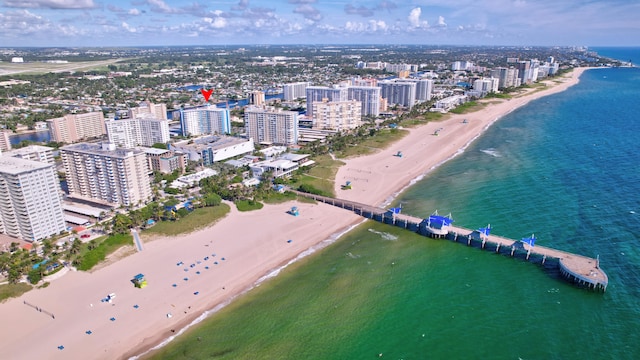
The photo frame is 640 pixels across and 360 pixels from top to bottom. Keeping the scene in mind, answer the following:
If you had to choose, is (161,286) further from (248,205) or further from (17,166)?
(17,166)

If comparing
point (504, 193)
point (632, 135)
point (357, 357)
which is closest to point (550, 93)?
point (632, 135)

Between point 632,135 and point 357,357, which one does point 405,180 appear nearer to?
point 357,357

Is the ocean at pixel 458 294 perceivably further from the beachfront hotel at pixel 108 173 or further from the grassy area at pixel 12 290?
the beachfront hotel at pixel 108 173

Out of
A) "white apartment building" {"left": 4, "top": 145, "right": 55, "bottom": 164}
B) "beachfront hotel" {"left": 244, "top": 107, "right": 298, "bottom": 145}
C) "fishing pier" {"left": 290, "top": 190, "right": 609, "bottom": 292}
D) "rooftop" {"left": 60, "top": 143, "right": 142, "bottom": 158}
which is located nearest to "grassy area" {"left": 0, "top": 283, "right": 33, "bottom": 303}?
"rooftop" {"left": 60, "top": 143, "right": 142, "bottom": 158}

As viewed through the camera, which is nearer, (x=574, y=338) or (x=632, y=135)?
(x=574, y=338)

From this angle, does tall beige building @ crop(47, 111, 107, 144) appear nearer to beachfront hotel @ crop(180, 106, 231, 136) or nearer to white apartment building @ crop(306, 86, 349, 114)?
beachfront hotel @ crop(180, 106, 231, 136)

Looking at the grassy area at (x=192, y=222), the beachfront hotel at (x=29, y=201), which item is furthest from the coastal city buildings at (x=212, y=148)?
the beachfront hotel at (x=29, y=201)
